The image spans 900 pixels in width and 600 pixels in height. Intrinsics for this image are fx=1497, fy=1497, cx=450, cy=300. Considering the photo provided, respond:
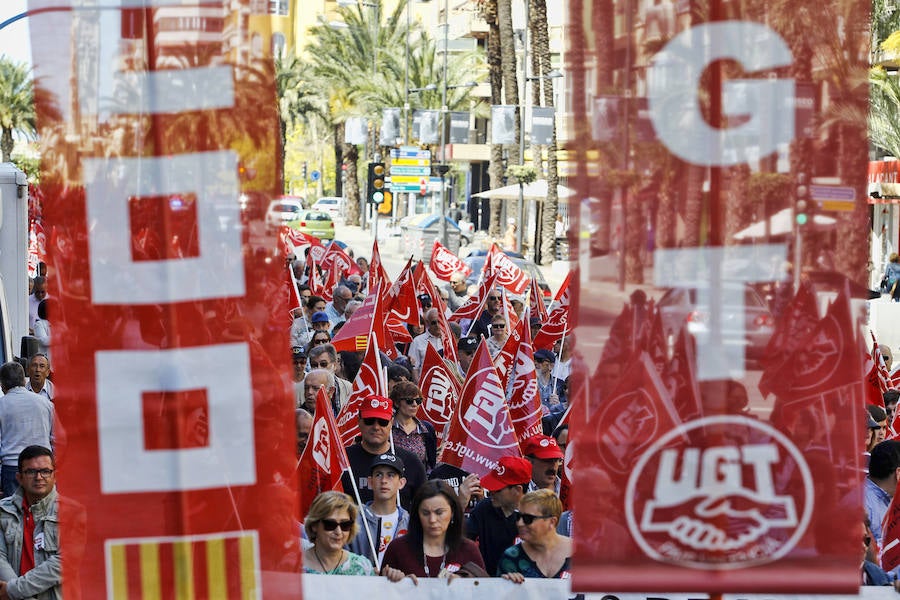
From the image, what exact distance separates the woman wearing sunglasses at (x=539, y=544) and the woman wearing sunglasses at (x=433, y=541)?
18cm

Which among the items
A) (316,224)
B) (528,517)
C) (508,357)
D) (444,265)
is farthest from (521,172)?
(528,517)

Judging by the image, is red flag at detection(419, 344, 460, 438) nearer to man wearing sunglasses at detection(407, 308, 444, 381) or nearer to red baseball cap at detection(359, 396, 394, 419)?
man wearing sunglasses at detection(407, 308, 444, 381)

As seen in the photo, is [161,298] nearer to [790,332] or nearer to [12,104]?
[790,332]

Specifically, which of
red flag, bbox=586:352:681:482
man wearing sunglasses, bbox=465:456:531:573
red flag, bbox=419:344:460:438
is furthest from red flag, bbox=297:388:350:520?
red flag, bbox=586:352:681:482

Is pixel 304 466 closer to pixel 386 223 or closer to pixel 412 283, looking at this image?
pixel 412 283

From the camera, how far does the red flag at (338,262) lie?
942 inches

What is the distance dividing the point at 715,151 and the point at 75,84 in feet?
5.26

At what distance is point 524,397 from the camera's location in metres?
10.1

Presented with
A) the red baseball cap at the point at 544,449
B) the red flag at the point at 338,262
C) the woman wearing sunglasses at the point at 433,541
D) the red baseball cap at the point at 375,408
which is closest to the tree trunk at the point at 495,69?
the red flag at the point at 338,262

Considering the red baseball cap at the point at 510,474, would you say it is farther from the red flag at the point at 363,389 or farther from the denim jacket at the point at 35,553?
the denim jacket at the point at 35,553

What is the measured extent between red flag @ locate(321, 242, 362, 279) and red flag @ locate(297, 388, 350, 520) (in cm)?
1570

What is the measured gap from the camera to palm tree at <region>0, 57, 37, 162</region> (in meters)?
64.7

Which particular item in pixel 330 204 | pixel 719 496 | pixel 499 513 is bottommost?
pixel 330 204

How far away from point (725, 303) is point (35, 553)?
4.04 meters
